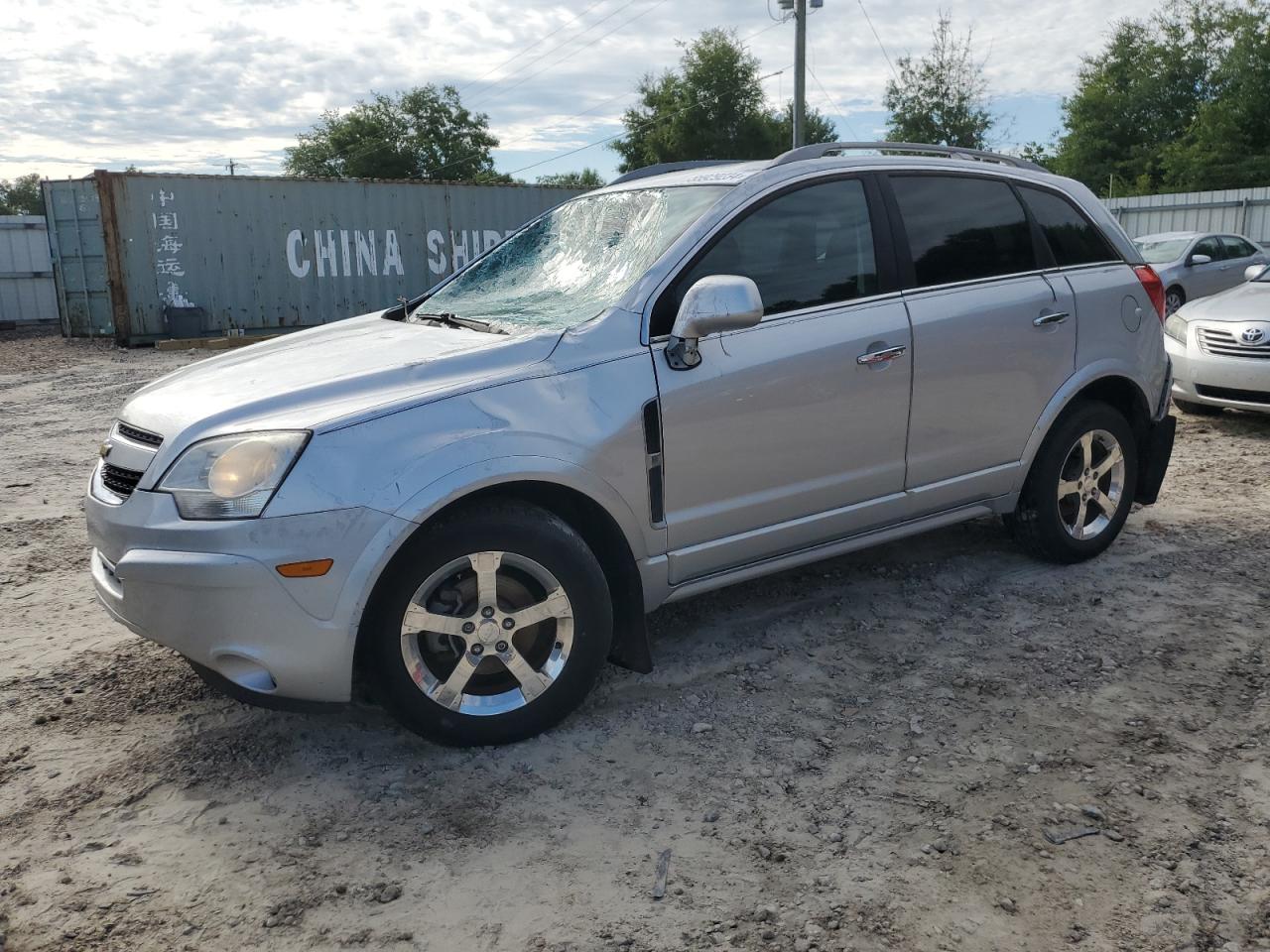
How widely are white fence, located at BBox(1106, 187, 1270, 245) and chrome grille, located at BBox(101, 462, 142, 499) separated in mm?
21105

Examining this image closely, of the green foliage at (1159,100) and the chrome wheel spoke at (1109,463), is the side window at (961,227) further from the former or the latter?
the green foliage at (1159,100)

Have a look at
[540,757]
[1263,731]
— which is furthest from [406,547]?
[1263,731]

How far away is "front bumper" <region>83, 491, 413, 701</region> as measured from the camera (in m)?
2.88

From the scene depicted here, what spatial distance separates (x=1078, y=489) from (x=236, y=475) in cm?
364

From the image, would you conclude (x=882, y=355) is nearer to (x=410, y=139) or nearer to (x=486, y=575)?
(x=486, y=575)

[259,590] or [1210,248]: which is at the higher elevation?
[1210,248]

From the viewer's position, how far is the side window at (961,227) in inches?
166

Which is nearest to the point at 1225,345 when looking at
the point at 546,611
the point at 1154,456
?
the point at 1154,456

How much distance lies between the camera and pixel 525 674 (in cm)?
328

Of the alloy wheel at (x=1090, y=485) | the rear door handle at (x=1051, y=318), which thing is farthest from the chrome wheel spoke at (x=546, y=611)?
the alloy wheel at (x=1090, y=485)

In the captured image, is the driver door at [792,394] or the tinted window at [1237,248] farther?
the tinted window at [1237,248]

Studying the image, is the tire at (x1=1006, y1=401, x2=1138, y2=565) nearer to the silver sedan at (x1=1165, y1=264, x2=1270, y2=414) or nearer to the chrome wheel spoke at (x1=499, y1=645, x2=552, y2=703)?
the chrome wheel spoke at (x1=499, y1=645, x2=552, y2=703)

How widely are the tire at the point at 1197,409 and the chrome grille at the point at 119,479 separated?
811 centimetres

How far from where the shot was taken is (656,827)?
291 centimetres
